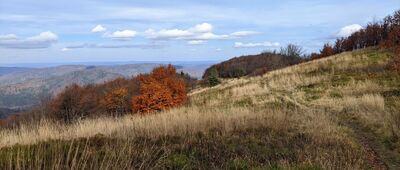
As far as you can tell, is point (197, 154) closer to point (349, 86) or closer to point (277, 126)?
point (277, 126)

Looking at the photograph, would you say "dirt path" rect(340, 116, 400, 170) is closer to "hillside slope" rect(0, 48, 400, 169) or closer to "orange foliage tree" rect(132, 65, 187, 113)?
"hillside slope" rect(0, 48, 400, 169)

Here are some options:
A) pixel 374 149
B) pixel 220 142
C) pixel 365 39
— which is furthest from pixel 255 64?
pixel 220 142

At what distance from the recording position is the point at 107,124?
10.4m

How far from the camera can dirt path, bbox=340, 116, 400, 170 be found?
796cm

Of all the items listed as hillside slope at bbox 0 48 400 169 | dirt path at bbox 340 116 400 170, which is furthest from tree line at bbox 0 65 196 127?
dirt path at bbox 340 116 400 170

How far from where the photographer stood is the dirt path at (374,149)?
7.96m

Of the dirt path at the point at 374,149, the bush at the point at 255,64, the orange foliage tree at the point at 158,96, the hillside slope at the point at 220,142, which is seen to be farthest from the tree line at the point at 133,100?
the bush at the point at 255,64

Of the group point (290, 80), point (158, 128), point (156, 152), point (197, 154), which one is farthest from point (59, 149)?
point (290, 80)

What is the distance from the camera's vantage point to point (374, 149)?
29.6ft

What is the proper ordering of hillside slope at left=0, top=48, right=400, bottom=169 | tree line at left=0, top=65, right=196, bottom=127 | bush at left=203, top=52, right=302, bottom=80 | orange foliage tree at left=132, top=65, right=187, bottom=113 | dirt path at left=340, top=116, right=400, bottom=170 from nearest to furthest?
1. hillside slope at left=0, top=48, right=400, bottom=169
2. dirt path at left=340, top=116, right=400, bottom=170
3. tree line at left=0, top=65, right=196, bottom=127
4. orange foliage tree at left=132, top=65, right=187, bottom=113
5. bush at left=203, top=52, right=302, bottom=80

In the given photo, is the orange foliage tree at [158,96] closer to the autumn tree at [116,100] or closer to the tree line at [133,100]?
the tree line at [133,100]

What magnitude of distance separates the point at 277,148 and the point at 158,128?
110 inches

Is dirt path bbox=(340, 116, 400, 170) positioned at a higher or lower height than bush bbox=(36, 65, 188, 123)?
higher

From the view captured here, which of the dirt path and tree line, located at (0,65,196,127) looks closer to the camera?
the dirt path
